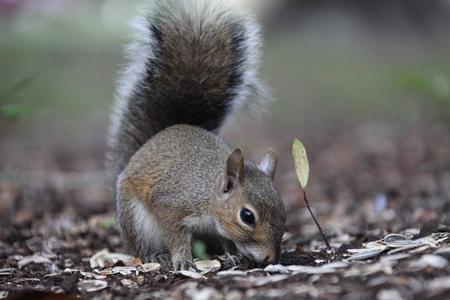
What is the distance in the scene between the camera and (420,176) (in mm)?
4449

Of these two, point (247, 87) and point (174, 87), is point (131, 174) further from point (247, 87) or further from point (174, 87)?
point (247, 87)

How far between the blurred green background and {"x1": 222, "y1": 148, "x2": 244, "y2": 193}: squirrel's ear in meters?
1.12

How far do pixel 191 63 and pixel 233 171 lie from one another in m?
0.80

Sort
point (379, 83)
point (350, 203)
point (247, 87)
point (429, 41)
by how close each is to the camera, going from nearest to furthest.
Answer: point (247, 87)
point (350, 203)
point (379, 83)
point (429, 41)

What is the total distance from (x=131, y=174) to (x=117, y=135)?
0.59 m

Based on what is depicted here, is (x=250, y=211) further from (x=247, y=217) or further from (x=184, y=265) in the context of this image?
(x=184, y=265)

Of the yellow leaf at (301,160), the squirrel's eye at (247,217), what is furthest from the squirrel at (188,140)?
the yellow leaf at (301,160)

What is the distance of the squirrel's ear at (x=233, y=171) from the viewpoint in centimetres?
247

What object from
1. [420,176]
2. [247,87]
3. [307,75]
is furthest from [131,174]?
[307,75]

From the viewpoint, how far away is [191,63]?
299 centimetres

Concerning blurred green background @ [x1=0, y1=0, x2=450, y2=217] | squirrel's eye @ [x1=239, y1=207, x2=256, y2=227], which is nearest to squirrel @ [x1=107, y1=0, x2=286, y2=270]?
squirrel's eye @ [x1=239, y1=207, x2=256, y2=227]

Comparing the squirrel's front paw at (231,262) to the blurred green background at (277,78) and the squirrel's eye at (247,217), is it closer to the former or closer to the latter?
the squirrel's eye at (247,217)

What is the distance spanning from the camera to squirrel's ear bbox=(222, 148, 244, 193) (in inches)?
97.1

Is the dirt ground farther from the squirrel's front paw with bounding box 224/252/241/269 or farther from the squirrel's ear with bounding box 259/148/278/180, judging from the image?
the squirrel's ear with bounding box 259/148/278/180
